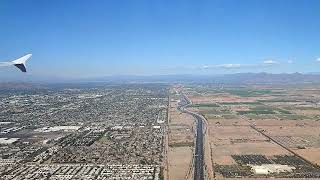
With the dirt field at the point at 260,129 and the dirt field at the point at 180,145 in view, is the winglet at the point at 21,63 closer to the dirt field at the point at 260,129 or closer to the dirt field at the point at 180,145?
the dirt field at the point at 180,145

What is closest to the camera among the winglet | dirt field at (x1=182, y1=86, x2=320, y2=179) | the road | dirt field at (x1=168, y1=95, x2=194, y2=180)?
the winglet

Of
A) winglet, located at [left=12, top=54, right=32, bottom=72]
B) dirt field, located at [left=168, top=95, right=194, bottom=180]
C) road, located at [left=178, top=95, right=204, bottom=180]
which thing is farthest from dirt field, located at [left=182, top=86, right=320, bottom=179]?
winglet, located at [left=12, top=54, right=32, bottom=72]

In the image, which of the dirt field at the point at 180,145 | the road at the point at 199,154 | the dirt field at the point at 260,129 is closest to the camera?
the road at the point at 199,154

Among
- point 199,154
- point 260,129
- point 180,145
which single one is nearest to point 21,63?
point 199,154

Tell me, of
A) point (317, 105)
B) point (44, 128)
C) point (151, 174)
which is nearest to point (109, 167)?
point (151, 174)

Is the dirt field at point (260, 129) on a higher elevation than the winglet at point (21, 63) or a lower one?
lower

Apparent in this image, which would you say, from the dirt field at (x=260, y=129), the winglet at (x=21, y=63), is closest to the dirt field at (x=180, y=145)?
the dirt field at (x=260, y=129)

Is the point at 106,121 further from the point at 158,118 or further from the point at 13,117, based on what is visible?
the point at 13,117

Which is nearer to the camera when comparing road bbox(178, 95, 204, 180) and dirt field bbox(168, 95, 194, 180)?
road bbox(178, 95, 204, 180)

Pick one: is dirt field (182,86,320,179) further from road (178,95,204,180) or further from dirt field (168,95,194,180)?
dirt field (168,95,194,180)

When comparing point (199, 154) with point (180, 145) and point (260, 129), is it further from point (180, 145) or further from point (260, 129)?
point (260, 129)

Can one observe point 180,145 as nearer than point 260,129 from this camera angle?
Yes
